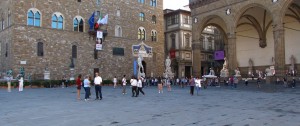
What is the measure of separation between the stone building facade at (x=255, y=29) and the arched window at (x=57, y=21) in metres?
15.6

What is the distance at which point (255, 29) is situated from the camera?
3888 cm

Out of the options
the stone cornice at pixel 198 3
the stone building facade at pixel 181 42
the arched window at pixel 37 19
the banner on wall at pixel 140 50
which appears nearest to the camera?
the arched window at pixel 37 19

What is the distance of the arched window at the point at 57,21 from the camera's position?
34.8 m

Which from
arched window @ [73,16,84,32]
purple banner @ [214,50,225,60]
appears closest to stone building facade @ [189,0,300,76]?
purple banner @ [214,50,225,60]

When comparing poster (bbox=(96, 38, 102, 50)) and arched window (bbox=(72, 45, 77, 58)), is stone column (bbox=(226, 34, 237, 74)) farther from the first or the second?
arched window (bbox=(72, 45, 77, 58))

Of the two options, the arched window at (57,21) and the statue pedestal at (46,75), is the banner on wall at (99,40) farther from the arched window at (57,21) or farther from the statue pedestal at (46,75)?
the statue pedestal at (46,75)

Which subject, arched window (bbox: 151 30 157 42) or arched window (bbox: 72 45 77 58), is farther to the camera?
arched window (bbox: 151 30 157 42)

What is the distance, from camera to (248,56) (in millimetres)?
40406

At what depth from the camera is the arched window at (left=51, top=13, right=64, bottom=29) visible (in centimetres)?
3481

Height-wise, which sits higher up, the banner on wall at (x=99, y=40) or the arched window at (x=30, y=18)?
the arched window at (x=30, y=18)

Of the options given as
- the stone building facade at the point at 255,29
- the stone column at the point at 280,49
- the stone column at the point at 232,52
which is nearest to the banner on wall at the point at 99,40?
the stone building facade at the point at 255,29

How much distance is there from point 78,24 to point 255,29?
22717 mm

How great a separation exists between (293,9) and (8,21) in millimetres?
31321

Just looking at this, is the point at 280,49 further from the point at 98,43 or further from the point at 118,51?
the point at 98,43
